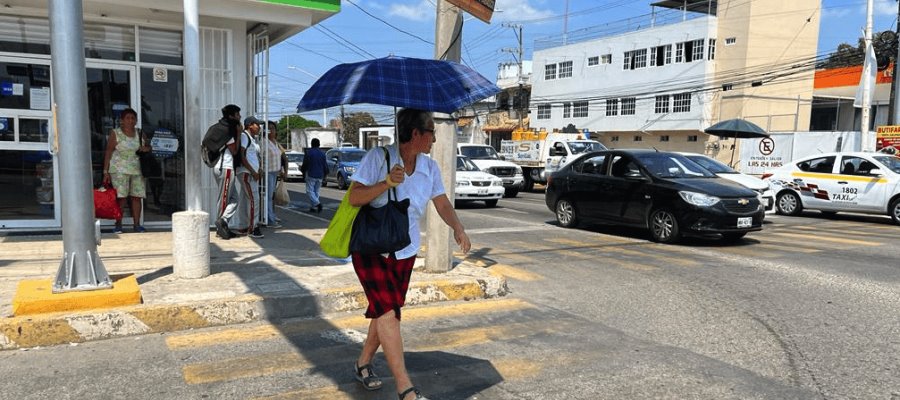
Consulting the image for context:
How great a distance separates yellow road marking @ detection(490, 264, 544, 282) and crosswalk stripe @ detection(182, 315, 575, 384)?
1.83m

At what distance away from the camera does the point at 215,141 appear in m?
7.70

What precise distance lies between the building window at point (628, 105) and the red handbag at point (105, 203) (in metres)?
39.9

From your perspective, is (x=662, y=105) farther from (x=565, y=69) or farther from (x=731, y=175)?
(x=731, y=175)

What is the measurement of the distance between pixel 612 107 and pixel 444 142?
4102 centimetres

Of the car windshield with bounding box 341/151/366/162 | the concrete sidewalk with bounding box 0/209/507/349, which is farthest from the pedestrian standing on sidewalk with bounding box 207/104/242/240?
the car windshield with bounding box 341/151/366/162

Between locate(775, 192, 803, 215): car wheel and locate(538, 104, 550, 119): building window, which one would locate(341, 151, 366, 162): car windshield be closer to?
locate(775, 192, 803, 215): car wheel

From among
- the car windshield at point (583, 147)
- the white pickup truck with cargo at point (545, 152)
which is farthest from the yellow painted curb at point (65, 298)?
the car windshield at point (583, 147)

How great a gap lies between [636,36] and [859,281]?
129 feet

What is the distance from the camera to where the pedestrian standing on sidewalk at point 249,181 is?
8.23 metres

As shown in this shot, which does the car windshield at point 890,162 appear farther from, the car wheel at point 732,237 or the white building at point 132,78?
the white building at point 132,78

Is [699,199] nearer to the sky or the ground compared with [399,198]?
nearer to the ground

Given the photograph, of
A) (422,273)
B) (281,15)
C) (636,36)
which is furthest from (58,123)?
(636,36)

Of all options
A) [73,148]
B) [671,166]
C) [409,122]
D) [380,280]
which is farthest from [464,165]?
[380,280]

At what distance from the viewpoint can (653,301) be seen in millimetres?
6266
